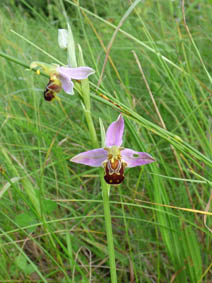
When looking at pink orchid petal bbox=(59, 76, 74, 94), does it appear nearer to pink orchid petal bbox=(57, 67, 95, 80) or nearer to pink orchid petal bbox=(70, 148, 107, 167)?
pink orchid petal bbox=(57, 67, 95, 80)

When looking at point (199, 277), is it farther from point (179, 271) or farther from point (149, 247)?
point (149, 247)

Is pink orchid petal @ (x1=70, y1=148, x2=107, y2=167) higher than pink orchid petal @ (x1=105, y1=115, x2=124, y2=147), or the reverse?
pink orchid petal @ (x1=105, y1=115, x2=124, y2=147)

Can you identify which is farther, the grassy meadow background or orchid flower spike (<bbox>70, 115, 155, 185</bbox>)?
the grassy meadow background

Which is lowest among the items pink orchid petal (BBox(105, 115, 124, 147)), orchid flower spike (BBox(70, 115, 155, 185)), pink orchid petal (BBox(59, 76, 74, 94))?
orchid flower spike (BBox(70, 115, 155, 185))

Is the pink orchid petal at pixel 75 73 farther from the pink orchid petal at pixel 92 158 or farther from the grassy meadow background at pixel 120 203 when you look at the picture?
the pink orchid petal at pixel 92 158

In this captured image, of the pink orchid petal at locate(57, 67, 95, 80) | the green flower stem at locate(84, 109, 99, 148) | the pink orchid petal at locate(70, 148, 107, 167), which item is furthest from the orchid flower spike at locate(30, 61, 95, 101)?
the pink orchid petal at locate(70, 148, 107, 167)

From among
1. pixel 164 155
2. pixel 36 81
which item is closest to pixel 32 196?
pixel 164 155
